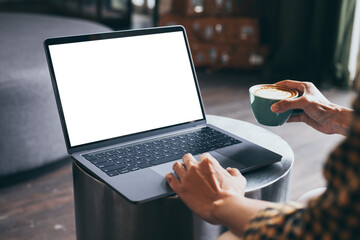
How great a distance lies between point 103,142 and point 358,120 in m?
0.63

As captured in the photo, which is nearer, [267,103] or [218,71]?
[267,103]

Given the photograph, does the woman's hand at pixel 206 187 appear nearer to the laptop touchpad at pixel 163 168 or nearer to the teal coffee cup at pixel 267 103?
the laptop touchpad at pixel 163 168

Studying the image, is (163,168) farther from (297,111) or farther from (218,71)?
(218,71)

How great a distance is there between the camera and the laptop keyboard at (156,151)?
847mm

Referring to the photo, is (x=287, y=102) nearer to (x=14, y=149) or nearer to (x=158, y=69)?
(x=158, y=69)

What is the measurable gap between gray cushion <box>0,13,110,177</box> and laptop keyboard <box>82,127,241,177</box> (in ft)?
2.83

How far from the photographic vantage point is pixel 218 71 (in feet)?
11.6

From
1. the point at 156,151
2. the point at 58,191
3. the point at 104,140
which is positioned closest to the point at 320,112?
the point at 156,151

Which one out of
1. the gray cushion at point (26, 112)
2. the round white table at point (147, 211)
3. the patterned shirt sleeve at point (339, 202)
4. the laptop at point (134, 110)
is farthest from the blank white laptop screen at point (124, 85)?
the gray cushion at point (26, 112)

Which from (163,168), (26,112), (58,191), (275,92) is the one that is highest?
Answer: (275,92)

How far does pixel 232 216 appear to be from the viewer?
0.63 m

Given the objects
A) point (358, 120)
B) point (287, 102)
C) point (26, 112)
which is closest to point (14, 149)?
point (26, 112)

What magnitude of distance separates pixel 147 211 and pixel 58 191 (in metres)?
0.98

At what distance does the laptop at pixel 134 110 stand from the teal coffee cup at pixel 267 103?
68 mm
